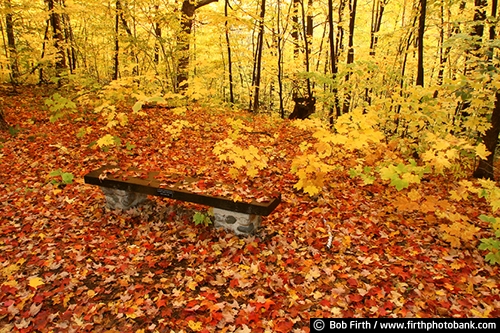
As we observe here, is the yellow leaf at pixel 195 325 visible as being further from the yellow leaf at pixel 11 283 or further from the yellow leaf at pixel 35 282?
the yellow leaf at pixel 11 283

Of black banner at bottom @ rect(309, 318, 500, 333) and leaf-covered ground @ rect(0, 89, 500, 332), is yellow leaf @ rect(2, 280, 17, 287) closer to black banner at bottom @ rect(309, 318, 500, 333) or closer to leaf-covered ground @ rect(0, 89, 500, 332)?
leaf-covered ground @ rect(0, 89, 500, 332)

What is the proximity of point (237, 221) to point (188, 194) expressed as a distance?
0.96 meters

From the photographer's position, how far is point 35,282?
4.07 meters

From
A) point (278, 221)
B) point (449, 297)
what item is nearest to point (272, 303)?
point (278, 221)

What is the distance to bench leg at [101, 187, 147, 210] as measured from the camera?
18.5 feet

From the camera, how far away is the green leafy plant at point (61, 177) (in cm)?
640

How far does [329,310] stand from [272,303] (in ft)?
2.31

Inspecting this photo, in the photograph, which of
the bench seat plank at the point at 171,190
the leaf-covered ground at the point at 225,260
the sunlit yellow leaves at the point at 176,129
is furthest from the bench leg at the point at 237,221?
the sunlit yellow leaves at the point at 176,129

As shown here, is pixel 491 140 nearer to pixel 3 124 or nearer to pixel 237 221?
pixel 237 221

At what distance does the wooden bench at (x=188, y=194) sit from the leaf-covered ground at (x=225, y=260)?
0.77ft

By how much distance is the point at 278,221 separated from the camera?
199 inches

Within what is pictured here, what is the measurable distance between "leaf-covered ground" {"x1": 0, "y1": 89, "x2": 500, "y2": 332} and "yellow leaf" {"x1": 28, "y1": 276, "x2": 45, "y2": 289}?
0.02 m

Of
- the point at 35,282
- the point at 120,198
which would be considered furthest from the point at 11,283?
the point at 120,198

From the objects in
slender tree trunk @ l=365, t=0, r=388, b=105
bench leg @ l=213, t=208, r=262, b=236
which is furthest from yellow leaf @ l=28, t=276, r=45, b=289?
slender tree trunk @ l=365, t=0, r=388, b=105
